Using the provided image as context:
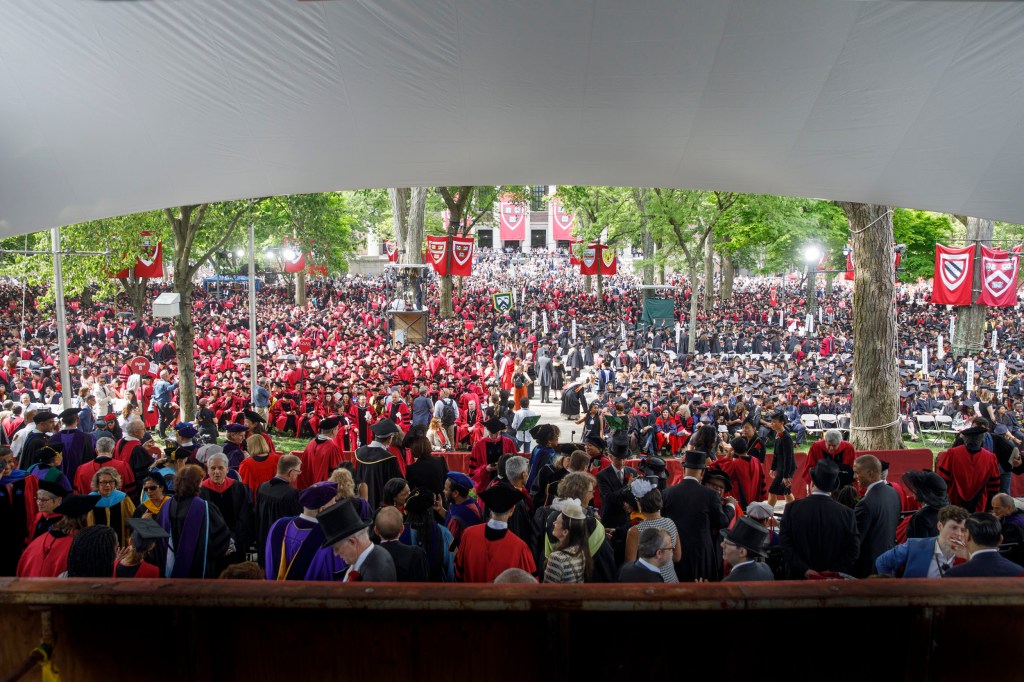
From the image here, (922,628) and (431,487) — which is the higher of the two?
(922,628)

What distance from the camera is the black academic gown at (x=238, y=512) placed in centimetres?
631

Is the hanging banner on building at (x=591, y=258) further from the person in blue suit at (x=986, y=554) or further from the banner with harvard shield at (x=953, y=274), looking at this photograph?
the person in blue suit at (x=986, y=554)

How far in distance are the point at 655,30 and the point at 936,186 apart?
3.62 metres

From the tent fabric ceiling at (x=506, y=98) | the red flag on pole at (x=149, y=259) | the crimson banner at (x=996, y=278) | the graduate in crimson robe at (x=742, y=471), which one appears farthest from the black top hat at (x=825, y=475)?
the crimson banner at (x=996, y=278)

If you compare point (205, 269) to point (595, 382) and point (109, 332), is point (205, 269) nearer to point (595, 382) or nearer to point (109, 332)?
point (109, 332)

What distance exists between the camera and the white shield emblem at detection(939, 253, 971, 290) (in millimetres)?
19344

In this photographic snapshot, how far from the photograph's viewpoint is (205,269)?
7275 cm

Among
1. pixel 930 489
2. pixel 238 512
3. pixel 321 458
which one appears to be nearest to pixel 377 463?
pixel 321 458

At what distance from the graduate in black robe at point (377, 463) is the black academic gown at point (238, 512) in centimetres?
156

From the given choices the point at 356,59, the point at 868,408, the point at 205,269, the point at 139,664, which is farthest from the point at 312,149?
the point at 205,269

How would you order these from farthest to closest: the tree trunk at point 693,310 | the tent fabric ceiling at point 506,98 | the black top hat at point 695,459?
1. the tree trunk at point 693,310
2. the tent fabric ceiling at point 506,98
3. the black top hat at point 695,459

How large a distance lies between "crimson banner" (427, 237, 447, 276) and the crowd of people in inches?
152

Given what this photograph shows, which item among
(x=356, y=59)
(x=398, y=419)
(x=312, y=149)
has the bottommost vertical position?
(x=398, y=419)

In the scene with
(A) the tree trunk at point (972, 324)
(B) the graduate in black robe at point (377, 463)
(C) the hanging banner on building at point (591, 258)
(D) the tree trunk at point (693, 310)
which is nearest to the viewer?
(B) the graduate in black robe at point (377, 463)
